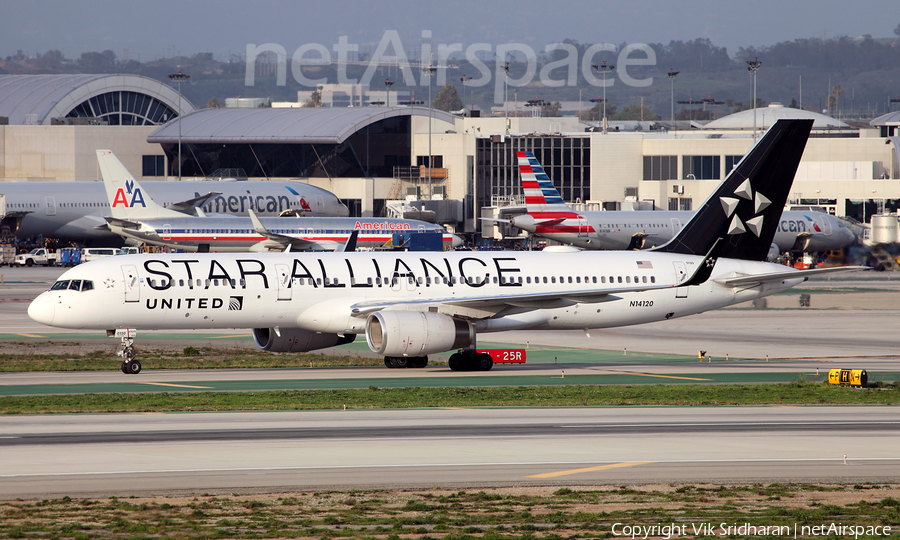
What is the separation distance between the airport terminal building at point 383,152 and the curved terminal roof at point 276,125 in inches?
8.1

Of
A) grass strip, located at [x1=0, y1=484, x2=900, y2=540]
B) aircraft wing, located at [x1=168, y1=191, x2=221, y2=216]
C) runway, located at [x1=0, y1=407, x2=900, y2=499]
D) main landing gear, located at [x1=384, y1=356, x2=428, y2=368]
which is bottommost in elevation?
main landing gear, located at [x1=384, y1=356, x2=428, y2=368]

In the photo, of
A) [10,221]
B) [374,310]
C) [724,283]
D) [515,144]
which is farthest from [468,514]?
[515,144]

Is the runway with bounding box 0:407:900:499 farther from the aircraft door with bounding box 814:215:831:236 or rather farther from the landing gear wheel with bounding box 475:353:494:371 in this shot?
the aircraft door with bounding box 814:215:831:236

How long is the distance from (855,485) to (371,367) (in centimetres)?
2308

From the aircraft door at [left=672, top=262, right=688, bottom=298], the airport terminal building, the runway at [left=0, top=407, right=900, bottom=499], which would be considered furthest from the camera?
the airport terminal building

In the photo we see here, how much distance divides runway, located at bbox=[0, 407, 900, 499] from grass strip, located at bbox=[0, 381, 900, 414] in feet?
4.05

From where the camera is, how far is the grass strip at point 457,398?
93.2ft

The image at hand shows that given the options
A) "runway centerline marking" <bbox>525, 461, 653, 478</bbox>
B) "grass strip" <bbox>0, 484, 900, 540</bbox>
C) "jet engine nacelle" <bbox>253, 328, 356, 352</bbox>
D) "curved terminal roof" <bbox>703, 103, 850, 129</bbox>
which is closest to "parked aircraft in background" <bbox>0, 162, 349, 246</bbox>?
"jet engine nacelle" <bbox>253, 328, 356, 352</bbox>

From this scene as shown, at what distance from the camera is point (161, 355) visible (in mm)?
43344

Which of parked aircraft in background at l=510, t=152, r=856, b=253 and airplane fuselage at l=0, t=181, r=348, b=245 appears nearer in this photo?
parked aircraft in background at l=510, t=152, r=856, b=253

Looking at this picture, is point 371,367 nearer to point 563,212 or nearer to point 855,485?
point 855,485

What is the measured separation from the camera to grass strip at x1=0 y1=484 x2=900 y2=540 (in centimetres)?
1561

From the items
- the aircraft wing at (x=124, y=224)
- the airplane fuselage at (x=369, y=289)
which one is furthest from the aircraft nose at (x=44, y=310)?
the aircraft wing at (x=124, y=224)

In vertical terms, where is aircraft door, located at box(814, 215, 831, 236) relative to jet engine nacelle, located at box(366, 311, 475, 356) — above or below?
above
